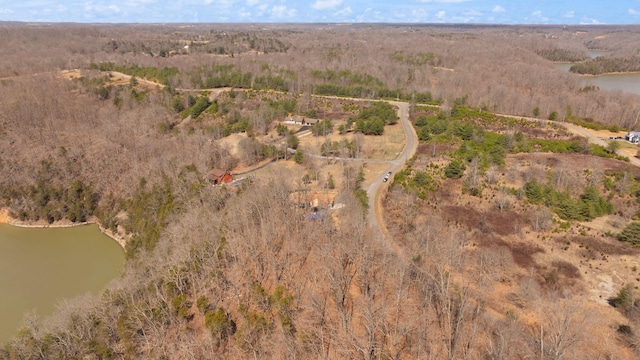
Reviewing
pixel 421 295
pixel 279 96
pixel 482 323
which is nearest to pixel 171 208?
pixel 421 295

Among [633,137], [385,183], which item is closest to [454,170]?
[385,183]

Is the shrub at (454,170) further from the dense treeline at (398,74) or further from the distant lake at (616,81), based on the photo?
the distant lake at (616,81)

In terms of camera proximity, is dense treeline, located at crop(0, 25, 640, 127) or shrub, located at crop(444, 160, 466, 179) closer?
shrub, located at crop(444, 160, 466, 179)

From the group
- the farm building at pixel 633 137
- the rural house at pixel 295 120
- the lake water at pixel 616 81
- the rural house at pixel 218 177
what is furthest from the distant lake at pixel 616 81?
the rural house at pixel 218 177

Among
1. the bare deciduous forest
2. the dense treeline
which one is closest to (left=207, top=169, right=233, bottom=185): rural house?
the bare deciduous forest

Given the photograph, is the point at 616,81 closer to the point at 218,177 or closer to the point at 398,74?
the point at 398,74

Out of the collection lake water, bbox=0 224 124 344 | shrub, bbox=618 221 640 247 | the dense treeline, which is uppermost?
the dense treeline

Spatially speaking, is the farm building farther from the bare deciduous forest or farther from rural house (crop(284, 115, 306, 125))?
rural house (crop(284, 115, 306, 125))
